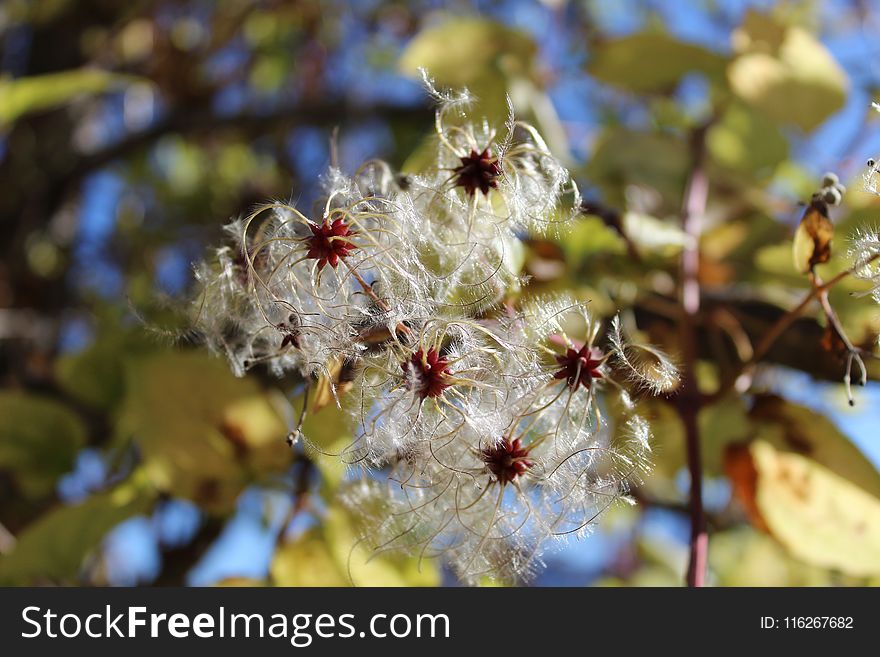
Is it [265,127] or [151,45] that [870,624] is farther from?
→ [151,45]

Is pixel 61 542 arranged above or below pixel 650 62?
below

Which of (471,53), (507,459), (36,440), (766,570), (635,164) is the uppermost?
(471,53)

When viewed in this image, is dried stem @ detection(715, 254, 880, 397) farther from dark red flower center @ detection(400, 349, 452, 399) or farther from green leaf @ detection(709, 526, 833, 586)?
green leaf @ detection(709, 526, 833, 586)

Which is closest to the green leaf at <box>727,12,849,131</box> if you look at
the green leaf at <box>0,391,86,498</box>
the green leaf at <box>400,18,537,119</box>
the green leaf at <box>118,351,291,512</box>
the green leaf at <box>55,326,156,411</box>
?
the green leaf at <box>400,18,537,119</box>

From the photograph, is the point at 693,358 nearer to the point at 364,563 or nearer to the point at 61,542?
the point at 364,563

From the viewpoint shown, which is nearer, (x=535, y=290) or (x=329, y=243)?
(x=329, y=243)

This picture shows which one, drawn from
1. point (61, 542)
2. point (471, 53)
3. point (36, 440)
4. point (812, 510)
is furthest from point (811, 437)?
point (36, 440)

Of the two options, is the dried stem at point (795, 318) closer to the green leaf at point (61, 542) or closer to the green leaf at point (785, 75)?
the green leaf at point (785, 75)

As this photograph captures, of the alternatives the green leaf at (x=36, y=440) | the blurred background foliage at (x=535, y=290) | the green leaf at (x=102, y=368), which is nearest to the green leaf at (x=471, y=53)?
the blurred background foliage at (x=535, y=290)
